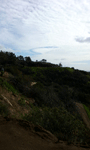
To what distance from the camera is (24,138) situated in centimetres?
316

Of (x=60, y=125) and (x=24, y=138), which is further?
(x=60, y=125)

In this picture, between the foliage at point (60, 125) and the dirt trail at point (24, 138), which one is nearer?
the dirt trail at point (24, 138)

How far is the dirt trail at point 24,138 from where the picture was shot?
279cm

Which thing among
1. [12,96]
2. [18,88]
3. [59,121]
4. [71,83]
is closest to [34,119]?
[59,121]

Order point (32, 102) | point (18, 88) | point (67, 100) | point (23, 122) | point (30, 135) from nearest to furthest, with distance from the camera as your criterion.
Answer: point (30, 135) < point (23, 122) < point (32, 102) < point (18, 88) < point (67, 100)

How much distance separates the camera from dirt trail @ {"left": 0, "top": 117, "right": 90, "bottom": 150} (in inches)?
110

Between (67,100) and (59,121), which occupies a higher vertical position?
(59,121)

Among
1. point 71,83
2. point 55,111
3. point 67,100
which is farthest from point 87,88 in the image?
point 55,111

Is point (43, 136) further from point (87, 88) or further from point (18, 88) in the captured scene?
point (87, 88)

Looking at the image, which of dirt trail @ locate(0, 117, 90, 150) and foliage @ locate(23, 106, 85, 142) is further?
foliage @ locate(23, 106, 85, 142)

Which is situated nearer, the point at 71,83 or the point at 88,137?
the point at 88,137

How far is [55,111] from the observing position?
500 centimetres

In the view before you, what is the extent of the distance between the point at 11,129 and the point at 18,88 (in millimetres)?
6637

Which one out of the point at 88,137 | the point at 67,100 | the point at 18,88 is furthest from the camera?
the point at 67,100
